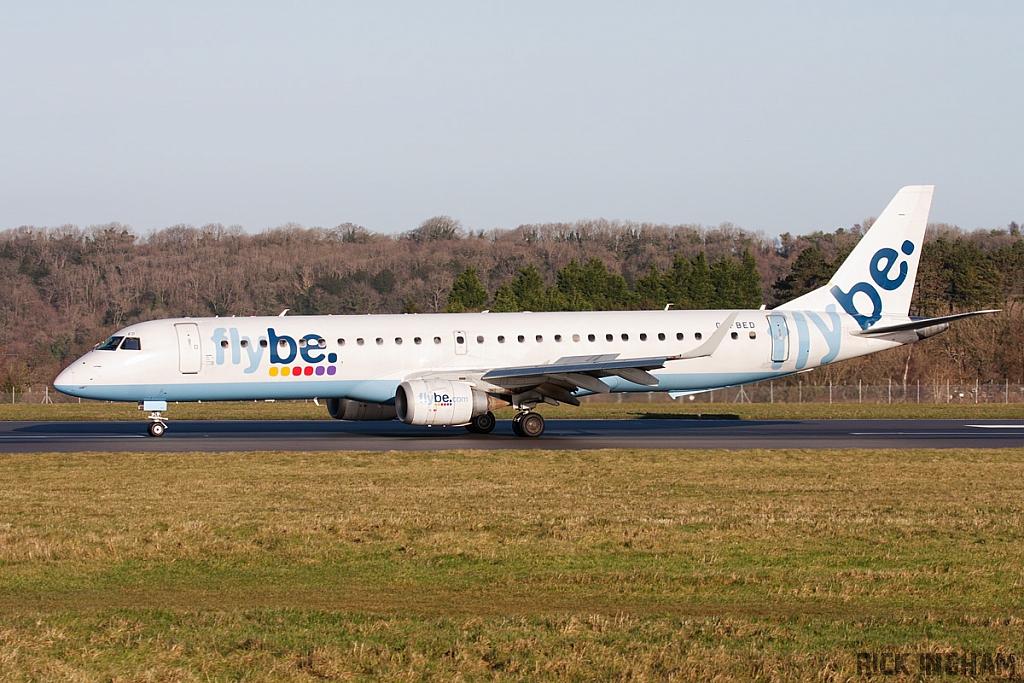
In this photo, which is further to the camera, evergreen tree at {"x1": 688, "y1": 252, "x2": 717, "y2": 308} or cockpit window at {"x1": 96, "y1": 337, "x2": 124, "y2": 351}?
evergreen tree at {"x1": 688, "y1": 252, "x2": 717, "y2": 308}

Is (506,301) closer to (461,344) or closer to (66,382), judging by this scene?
(461,344)

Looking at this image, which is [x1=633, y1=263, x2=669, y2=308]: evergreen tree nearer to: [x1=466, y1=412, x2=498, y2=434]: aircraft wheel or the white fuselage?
the white fuselage

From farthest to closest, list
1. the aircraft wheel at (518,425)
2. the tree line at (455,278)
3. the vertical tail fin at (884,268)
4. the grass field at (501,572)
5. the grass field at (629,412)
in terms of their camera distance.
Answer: the tree line at (455,278)
the grass field at (629,412)
the vertical tail fin at (884,268)
the aircraft wheel at (518,425)
the grass field at (501,572)

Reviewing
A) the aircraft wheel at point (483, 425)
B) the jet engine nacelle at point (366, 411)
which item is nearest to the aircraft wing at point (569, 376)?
the aircraft wheel at point (483, 425)

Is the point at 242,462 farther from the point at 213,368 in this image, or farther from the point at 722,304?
the point at 722,304

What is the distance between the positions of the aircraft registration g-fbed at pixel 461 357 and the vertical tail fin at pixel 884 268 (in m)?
0.28

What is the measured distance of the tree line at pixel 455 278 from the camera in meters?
84.7

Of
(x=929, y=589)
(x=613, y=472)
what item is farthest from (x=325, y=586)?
(x=613, y=472)

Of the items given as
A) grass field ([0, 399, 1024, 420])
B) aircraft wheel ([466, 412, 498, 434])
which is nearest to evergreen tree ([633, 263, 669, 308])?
grass field ([0, 399, 1024, 420])

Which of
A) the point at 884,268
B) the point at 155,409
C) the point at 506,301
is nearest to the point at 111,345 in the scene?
the point at 155,409

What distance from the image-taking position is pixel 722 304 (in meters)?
101

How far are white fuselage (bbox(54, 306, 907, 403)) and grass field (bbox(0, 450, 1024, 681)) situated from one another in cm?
940

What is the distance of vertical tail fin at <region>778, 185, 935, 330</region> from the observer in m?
37.1

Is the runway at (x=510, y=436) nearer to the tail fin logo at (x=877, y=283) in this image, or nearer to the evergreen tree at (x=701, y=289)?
the tail fin logo at (x=877, y=283)
